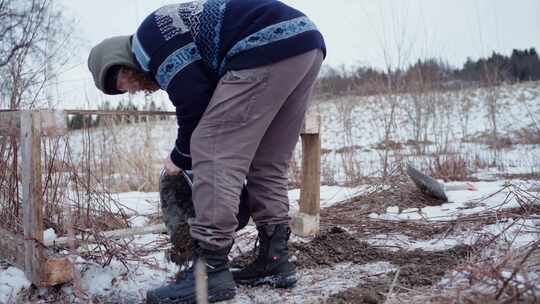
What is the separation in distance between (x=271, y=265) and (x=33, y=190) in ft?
3.20

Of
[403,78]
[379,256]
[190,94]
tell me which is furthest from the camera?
[403,78]

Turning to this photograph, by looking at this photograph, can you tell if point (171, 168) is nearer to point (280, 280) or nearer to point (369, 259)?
point (280, 280)

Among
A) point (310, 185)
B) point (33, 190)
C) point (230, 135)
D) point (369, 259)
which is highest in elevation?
point (230, 135)

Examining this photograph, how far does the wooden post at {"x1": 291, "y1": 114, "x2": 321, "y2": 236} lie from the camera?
2.60m

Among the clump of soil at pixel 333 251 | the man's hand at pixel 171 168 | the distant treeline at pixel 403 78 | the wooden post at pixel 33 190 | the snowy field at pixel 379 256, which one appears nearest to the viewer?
the snowy field at pixel 379 256

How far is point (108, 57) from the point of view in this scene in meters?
1.72

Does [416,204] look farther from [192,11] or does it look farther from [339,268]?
[192,11]

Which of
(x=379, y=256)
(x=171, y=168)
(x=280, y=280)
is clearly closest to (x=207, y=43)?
(x=171, y=168)

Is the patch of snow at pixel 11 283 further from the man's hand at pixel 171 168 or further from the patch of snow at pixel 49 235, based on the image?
the man's hand at pixel 171 168

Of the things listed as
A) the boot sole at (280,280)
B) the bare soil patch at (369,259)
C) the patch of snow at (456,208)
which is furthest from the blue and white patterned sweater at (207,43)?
the patch of snow at (456,208)

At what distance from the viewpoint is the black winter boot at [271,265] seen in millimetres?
1964

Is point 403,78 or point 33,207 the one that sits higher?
point 403,78

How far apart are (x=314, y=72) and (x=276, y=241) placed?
72 cm

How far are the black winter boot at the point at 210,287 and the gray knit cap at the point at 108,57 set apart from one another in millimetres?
732
